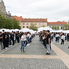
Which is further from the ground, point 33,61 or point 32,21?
point 32,21

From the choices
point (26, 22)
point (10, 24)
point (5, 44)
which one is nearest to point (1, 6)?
point (10, 24)

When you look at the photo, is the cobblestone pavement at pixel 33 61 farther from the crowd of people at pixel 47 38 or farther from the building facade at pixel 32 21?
the building facade at pixel 32 21

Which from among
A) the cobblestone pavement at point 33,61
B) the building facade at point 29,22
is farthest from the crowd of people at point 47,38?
the building facade at point 29,22

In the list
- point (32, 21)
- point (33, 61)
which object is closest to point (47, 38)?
point (33, 61)

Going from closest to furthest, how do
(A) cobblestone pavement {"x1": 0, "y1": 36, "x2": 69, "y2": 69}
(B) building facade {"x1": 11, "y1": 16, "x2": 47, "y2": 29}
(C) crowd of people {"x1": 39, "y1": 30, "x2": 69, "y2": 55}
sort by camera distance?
1. (A) cobblestone pavement {"x1": 0, "y1": 36, "x2": 69, "y2": 69}
2. (C) crowd of people {"x1": 39, "y1": 30, "x2": 69, "y2": 55}
3. (B) building facade {"x1": 11, "y1": 16, "x2": 47, "y2": 29}

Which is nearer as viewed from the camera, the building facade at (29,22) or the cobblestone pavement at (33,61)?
the cobblestone pavement at (33,61)

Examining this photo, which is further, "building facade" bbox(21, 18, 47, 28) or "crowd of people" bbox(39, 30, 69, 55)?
"building facade" bbox(21, 18, 47, 28)

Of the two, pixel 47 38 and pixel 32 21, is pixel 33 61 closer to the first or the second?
pixel 47 38

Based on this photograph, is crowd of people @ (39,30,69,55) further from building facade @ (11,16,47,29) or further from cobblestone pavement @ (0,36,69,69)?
building facade @ (11,16,47,29)

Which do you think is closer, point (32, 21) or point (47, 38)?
point (47, 38)

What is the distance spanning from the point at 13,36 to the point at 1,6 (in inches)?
1965

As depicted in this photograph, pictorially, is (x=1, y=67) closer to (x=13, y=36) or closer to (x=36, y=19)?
(x=13, y=36)

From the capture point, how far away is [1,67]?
17.6ft

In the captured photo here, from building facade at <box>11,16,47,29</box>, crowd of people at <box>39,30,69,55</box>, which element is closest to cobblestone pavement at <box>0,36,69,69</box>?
crowd of people at <box>39,30,69,55</box>
